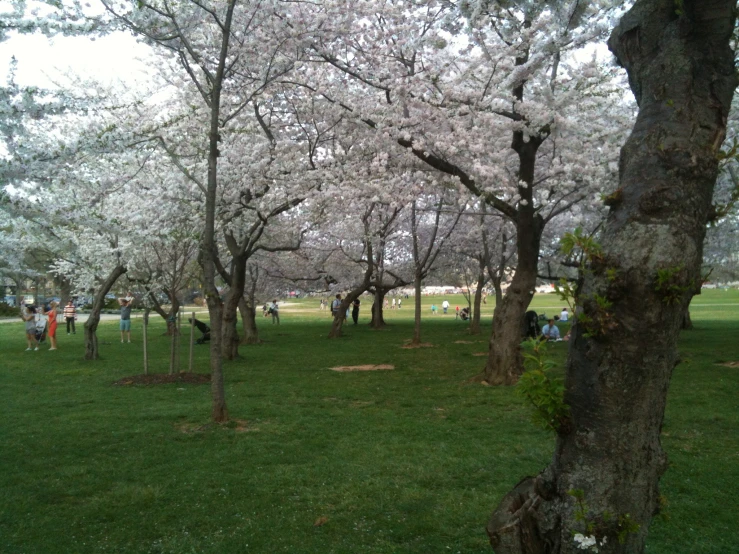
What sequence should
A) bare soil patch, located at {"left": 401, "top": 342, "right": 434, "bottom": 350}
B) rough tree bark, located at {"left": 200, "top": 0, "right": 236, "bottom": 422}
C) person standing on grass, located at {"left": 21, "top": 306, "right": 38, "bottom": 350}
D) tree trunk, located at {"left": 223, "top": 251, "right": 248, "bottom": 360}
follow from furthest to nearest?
bare soil patch, located at {"left": 401, "top": 342, "right": 434, "bottom": 350}
person standing on grass, located at {"left": 21, "top": 306, "right": 38, "bottom": 350}
tree trunk, located at {"left": 223, "top": 251, "right": 248, "bottom": 360}
rough tree bark, located at {"left": 200, "top": 0, "right": 236, "bottom": 422}

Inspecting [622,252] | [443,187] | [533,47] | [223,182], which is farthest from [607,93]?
[622,252]

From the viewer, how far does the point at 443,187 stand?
12922 millimetres

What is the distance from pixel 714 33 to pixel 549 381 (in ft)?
5.34

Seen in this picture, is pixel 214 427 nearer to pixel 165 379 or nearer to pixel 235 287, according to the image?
pixel 165 379

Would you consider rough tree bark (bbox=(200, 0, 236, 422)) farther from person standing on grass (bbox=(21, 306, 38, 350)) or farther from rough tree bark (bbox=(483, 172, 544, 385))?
person standing on grass (bbox=(21, 306, 38, 350))

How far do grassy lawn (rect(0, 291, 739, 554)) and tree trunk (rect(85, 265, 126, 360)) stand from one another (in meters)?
3.79

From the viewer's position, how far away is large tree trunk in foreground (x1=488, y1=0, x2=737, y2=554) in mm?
2529

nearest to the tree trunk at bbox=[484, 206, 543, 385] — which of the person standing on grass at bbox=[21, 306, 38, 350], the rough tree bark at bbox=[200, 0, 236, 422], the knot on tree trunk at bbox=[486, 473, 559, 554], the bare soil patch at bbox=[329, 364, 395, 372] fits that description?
the bare soil patch at bbox=[329, 364, 395, 372]

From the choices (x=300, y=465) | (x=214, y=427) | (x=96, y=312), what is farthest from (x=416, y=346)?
(x=300, y=465)

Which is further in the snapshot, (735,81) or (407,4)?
(407,4)

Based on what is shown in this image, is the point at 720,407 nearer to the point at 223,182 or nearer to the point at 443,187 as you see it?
the point at 443,187

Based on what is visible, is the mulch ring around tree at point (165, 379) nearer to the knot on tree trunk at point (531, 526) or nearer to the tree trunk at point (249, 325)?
the tree trunk at point (249, 325)

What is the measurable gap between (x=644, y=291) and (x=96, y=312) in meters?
15.8

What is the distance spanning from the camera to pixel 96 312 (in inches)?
635
